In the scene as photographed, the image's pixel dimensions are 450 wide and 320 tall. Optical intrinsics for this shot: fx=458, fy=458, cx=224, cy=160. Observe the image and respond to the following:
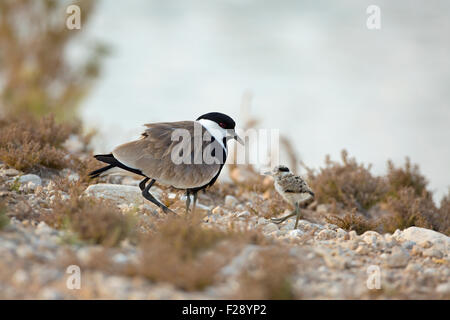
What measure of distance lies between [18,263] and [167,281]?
1057mm

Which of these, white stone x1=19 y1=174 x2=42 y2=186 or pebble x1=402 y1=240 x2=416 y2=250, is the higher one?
white stone x1=19 y1=174 x2=42 y2=186

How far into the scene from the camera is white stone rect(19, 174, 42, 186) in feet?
19.4

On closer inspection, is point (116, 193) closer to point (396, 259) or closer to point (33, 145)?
point (33, 145)

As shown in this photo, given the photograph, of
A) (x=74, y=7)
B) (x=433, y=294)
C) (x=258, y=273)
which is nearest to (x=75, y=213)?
(x=258, y=273)

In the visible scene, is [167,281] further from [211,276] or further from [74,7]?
[74,7]

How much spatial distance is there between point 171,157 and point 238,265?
169 cm

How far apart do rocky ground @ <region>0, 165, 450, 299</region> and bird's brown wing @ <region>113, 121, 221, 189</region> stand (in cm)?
54

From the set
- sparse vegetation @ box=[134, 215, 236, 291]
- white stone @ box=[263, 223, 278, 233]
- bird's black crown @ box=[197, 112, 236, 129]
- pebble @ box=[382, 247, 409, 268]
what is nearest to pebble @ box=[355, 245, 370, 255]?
pebble @ box=[382, 247, 409, 268]

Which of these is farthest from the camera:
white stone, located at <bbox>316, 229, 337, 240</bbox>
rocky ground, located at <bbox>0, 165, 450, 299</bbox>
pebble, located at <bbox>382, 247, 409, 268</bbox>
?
white stone, located at <bbox>316, 229, 337, 240</bbox>

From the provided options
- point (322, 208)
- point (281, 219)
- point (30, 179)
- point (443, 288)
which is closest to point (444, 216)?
point (322, 208)

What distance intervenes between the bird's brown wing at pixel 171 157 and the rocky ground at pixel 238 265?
54 centimetres

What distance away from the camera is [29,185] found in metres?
5.70

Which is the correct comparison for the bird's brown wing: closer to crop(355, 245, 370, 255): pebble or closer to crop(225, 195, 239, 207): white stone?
crop(355, 245, 370, 255): pebble

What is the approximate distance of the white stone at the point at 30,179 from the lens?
5922mm
